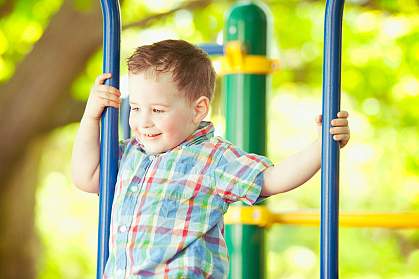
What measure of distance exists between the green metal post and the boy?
84cm

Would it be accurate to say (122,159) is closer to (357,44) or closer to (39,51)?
(39,51)

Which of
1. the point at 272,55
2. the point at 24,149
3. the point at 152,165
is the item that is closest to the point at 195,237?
the point at 152,165

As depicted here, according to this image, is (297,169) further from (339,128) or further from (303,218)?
(303,218)

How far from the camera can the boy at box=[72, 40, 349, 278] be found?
1.66m

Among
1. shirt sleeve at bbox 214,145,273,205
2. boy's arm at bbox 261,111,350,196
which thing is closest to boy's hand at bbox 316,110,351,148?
boy's arm at bbox 261,111,350,196

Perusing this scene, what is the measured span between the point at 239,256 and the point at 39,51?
7.61 ft

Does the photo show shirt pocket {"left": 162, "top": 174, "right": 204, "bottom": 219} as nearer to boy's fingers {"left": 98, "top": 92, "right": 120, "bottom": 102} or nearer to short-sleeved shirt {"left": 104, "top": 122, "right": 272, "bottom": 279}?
short-sleeved shirt {"left": 104, "top": 122, "right": 272, "bottom": 279}

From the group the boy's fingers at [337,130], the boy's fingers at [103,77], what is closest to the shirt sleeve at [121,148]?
the boy's fingers at [103,77]

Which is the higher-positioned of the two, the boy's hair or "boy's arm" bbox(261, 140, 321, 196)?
the boy's hair

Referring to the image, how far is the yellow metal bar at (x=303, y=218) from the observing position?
2412 mm

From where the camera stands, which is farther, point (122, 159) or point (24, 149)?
point (24, 149)

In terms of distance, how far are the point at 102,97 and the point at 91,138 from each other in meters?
0.09

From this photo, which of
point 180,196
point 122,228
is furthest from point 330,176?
point 122,228

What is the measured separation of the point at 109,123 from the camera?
179 centimetres
